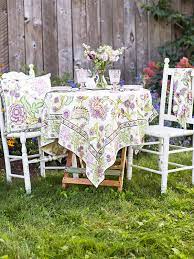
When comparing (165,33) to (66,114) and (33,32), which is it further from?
(66,114)

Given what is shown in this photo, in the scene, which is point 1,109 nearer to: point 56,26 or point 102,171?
point 102,171

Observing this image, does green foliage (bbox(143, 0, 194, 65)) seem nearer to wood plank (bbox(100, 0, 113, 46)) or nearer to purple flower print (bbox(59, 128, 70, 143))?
wood plank (bbox(100, 0, 113, 46))

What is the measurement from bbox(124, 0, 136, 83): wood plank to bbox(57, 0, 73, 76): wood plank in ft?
2.30

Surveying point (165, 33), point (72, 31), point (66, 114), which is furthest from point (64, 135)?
point (165, 33)

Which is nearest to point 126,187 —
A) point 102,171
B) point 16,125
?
point 102,171

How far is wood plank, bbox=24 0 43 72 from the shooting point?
6.00m

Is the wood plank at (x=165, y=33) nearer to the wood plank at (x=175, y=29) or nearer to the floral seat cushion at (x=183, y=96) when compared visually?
the wood plank at (x=175, y=29)

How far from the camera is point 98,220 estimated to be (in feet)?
11.5

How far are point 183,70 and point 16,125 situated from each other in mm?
1473

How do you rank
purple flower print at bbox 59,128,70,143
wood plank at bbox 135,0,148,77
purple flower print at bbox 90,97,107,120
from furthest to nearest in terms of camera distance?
1. wood plank at bbox 135,0,148,77
2. purple flower print at bbox 59,128,70,143
3. purple flower print at bbox 90,97,107,120

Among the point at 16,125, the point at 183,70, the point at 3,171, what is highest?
the point at 183,70

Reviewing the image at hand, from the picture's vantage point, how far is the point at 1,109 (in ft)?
14.5

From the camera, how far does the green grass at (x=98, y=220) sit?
2994 millimetres

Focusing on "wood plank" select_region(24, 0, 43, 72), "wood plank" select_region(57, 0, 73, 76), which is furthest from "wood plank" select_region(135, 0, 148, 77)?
"wood plank" select_region(24, 0, 43, 72)
